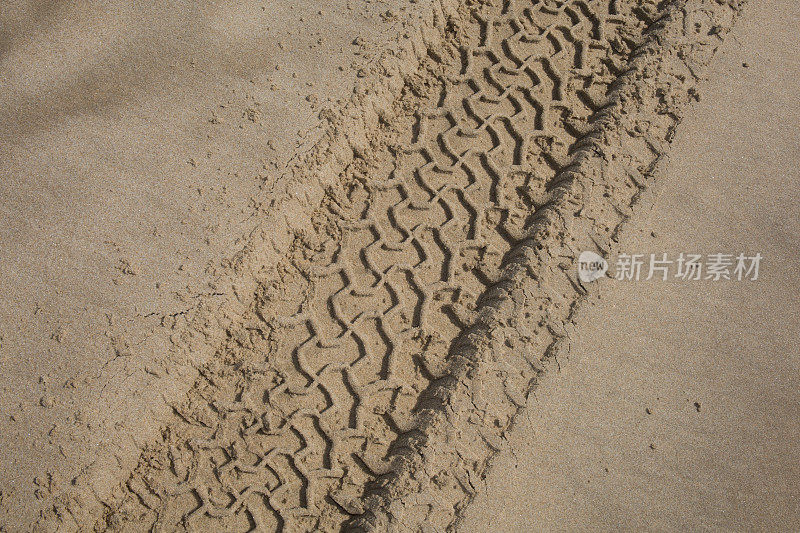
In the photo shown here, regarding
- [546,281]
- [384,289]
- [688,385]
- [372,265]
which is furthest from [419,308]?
[688,385]

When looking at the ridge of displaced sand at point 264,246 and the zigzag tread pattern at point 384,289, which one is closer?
the ridge of displaced sand at point 264,246

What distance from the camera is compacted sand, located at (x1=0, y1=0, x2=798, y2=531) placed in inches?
98.3

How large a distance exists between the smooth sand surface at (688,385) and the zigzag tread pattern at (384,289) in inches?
20.3

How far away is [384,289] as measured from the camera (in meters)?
2.93

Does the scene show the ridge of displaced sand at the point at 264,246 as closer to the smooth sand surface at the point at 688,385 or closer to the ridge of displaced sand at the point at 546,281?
the ridge of displaced sand at the point at 546,281

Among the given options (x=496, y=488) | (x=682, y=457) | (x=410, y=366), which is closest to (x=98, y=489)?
(x=410, y=366)

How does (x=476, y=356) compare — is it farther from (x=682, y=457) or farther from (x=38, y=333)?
(x=38, y=333)

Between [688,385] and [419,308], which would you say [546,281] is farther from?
[688,385]

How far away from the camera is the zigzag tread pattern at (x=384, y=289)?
2500mm

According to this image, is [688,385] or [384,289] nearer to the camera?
[688,385]

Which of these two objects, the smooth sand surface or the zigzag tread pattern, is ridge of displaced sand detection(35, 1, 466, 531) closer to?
the zigzag tread pattern

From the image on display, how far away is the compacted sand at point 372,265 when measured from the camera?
250 centimetres

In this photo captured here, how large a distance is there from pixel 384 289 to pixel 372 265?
13 cm

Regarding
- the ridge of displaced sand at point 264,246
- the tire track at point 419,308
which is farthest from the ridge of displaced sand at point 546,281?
the ridge of displaced sand at point 264,246
